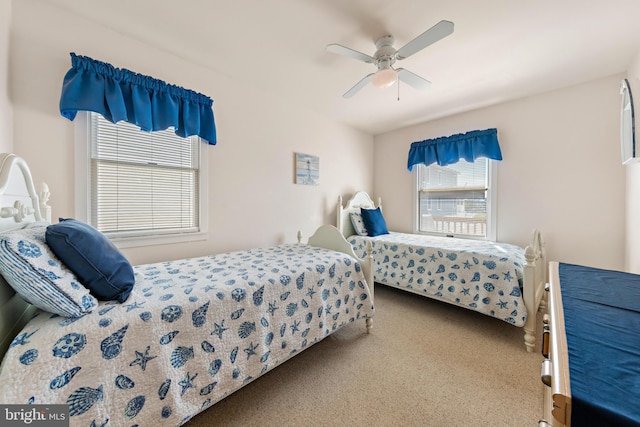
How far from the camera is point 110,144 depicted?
71.3 inches

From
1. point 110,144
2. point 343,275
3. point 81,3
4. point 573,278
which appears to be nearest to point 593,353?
point 573,278

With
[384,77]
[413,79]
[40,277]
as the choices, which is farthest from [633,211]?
[40,277]

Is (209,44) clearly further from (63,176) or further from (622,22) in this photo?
(622,22)

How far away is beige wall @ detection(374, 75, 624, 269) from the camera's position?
2287 millimetres

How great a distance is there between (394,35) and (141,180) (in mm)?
2345

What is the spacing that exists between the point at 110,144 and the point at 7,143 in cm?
49

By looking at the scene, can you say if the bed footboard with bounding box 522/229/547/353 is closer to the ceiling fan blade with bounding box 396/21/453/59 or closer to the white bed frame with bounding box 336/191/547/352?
the white bed frame with bounding box 336/191/547/352

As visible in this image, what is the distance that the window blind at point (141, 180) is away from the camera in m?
1.78

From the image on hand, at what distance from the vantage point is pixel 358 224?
11.1ft

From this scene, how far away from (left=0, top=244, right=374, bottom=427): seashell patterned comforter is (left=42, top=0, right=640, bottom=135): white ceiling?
1749 millimetres

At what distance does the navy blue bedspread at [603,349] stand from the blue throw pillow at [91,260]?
1.55m

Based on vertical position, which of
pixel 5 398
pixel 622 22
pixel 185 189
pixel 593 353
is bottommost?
pixel 5 398

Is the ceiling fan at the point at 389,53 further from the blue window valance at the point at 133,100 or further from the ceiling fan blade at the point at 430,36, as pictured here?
the blue window valance at the point at 133,100

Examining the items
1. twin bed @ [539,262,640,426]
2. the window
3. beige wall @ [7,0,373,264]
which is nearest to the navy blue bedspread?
twin bed @ [539,262,640,426]
